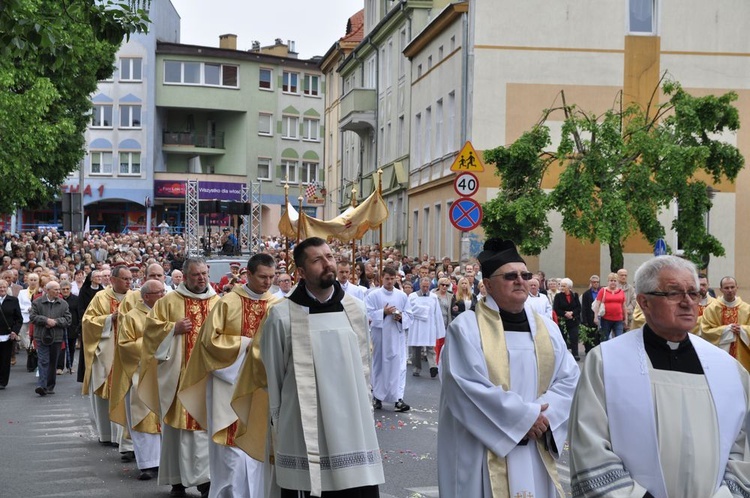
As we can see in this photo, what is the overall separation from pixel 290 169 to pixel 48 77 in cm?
5142

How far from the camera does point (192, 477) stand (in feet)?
34.8

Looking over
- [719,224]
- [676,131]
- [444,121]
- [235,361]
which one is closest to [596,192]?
[676,131]

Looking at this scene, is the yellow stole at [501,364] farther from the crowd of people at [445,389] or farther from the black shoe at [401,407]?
the black shoe at [401,407]

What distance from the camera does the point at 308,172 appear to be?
295 feet

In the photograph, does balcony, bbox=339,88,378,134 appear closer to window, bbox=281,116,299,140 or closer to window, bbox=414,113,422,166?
window, bbox=414,113,422,166

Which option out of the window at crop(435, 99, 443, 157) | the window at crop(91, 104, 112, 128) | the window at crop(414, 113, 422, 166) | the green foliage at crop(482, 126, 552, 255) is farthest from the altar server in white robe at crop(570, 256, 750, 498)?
the window at crop(91, 104, 112, 128)

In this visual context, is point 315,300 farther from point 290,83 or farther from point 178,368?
point 290,83

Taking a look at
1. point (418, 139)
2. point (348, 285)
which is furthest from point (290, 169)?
point (348, 285)

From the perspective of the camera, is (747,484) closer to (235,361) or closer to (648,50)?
(235,361)

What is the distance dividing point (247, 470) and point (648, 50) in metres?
29.6

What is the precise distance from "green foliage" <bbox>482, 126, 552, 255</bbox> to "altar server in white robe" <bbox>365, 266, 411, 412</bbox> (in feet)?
33.9

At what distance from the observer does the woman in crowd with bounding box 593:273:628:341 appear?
2316 centimetres

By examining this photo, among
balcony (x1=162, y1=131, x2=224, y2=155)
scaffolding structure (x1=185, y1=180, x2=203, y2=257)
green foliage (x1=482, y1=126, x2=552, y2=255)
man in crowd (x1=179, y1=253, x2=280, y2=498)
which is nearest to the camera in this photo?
man in crowd (x1=179, y1=253, x2=280, y2=498)

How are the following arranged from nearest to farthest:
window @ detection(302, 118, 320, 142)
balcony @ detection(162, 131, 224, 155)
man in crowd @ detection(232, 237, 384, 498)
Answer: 1. man in crowd @ detection(232, 237, 384, 498)
2. balcony @ detection(162, 131, 224, 155)
3. window @ detection(302, 118, 320, 142)
